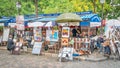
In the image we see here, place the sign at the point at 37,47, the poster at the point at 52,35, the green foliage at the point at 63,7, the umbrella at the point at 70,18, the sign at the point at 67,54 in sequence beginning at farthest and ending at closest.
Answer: the green foliage at the point at 63,7 → the poster at the point at 52,35 → the sign at the point at 37,47 → the umbrella at the point at 70,18 → the sign at the point at 67,54

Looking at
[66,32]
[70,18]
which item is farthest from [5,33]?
[70,18]

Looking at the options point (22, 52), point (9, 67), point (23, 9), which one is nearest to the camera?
point (9, 67)

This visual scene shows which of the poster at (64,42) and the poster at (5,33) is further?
the poster at (5,33)

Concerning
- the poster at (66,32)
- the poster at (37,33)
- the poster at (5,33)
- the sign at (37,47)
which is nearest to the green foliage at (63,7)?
the poster at (5,33)

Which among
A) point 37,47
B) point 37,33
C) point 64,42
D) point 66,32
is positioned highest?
point 66,32

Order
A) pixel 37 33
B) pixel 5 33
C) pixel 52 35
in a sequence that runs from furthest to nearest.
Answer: pixel 5 33 < pixel 37 33 < pixel 52 35

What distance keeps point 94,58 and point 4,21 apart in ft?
43.9

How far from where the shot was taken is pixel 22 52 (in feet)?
75.8

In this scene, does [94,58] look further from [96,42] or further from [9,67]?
[9,67]

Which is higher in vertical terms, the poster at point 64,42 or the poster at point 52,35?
the poster at point 52,35

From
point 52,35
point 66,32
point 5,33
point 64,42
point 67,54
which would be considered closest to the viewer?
point 67,54

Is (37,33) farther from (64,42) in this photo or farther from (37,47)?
(64,42)

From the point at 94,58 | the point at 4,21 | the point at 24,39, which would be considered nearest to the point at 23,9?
the point at 4,21

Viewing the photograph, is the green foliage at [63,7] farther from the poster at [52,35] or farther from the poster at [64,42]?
the poster at [64,42]
